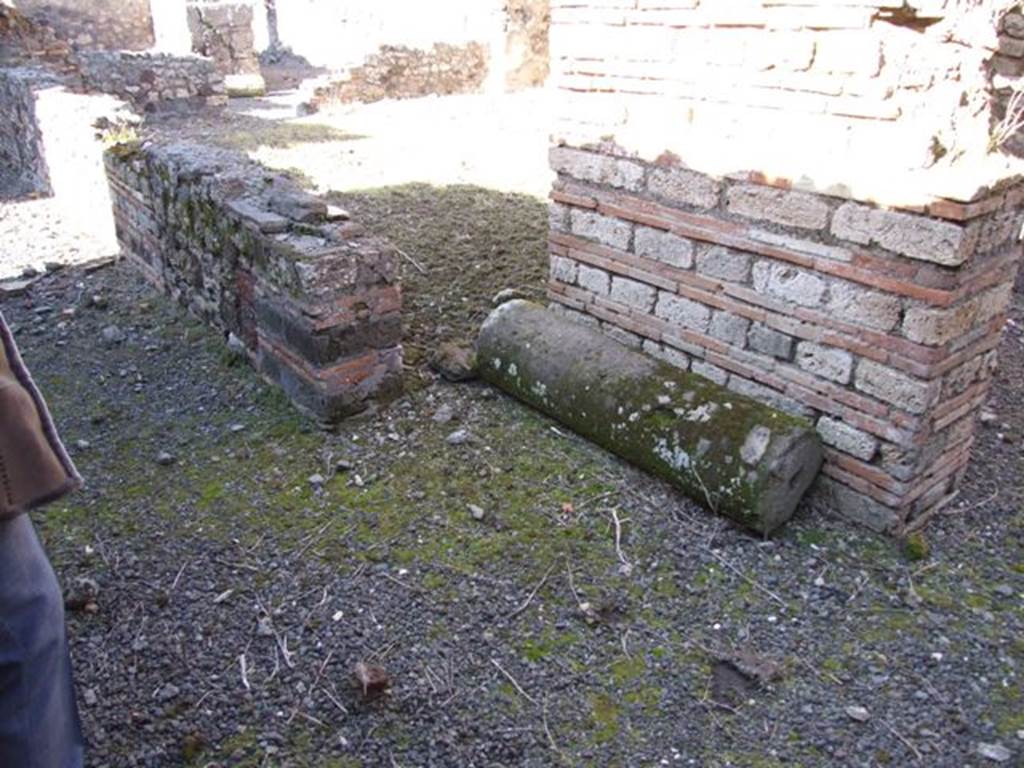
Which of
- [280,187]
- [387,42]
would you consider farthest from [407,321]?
[387,42]

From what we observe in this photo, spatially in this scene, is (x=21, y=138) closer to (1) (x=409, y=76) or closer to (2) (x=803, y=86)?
(1) (x=409, y=76)

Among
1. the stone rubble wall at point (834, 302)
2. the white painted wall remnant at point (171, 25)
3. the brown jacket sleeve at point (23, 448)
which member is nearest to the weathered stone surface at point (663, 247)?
the stone rubble wall at point (834, 302)

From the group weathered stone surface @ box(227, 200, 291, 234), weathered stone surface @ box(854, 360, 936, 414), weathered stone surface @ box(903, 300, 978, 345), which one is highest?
Answer: weathered stone surface @ box(227, 200, 291, 234)

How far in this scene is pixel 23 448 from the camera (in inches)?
64.6

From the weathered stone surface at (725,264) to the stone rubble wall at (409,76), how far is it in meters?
10.2

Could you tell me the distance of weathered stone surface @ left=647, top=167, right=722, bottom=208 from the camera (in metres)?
3.54

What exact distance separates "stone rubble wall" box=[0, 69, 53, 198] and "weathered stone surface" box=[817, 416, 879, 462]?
7.83 metres

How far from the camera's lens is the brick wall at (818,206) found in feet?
9.45

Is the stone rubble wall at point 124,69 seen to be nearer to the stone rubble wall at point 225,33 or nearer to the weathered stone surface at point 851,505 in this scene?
the stone rubble wall at point 225,33

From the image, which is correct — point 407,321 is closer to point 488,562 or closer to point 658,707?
point 488,562

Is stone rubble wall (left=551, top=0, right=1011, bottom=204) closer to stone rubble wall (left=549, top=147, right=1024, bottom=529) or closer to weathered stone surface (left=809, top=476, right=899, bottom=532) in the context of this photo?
stone rubble wall (left=549, top=147, right=1024, bottom=529)

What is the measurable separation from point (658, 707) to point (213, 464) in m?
2.32

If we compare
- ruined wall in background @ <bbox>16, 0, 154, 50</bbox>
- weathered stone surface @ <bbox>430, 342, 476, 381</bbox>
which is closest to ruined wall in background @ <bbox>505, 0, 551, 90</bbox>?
ruined wall in background @ <bbox>16, 0, 154, 50</bbox>

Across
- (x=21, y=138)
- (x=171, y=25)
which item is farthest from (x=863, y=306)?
(x=171, y=25)
